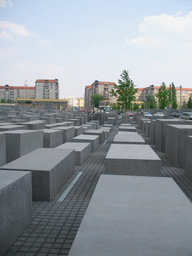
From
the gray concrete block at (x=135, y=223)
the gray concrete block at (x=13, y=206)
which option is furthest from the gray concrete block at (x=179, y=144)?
the gray concrete block at (x=13, y=206)

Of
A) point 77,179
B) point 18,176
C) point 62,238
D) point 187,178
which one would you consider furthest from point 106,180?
point 187,178

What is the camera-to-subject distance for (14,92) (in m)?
175

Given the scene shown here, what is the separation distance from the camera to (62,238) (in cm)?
393

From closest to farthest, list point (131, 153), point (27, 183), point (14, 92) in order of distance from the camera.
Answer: point (27, 183), point (131, 153), point (14, 92)

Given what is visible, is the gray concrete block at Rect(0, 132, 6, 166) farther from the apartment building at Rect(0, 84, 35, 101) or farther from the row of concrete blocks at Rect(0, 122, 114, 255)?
the apartment building at Rect(0, 84, 35, 101)

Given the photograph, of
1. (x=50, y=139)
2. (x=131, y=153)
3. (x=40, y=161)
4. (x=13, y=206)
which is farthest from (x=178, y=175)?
(x=50, y=139)

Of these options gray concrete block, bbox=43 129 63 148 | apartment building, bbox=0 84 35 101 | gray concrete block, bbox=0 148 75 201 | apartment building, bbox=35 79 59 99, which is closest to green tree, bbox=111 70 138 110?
gray concrete block, bbox=43 129 63 148

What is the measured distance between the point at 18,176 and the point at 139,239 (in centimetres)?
221

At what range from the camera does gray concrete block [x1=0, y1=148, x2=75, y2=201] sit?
5.42m

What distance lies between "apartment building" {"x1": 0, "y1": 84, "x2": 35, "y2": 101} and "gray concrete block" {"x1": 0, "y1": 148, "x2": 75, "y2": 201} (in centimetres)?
16982

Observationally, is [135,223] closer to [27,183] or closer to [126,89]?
[27,183]

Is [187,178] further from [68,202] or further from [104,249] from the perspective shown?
[104,249]

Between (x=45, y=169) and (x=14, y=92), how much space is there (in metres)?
179

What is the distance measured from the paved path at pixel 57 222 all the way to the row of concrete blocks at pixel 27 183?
135 millimetres
